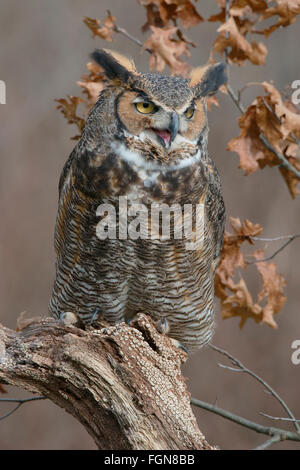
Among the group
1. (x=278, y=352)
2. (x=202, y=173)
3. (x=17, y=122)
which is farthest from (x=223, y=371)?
(x=202, y=173)

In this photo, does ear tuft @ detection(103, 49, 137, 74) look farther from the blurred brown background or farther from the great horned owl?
the blurred brown background

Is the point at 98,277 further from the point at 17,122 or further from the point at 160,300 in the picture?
the point at 17,122

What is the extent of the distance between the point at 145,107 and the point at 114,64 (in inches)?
8.7

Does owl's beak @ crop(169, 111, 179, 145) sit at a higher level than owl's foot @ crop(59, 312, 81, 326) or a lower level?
higher

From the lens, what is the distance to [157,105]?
2084 mm

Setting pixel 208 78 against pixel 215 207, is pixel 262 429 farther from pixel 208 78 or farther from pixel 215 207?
pixel 208 78

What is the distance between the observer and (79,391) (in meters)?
1.89

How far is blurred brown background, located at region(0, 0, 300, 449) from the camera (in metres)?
4.45

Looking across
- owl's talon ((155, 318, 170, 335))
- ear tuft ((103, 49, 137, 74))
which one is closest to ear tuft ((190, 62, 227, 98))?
ear tuft ((103, 49, 137, 74))

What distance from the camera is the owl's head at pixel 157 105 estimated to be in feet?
6.84

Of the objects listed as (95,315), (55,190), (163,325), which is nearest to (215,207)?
(163,325)

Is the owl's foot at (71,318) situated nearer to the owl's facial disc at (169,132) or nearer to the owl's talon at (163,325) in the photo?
the owl's talon at (163,325)

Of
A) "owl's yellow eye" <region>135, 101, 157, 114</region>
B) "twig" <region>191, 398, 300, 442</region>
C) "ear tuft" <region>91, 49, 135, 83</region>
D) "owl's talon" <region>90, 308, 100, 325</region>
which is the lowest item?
"twig" <region>191, 398, 300, 442</region>
